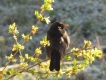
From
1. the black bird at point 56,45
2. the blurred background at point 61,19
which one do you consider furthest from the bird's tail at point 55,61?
the blurred background at point 61,19

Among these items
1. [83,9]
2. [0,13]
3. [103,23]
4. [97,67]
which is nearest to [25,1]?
[0,13]

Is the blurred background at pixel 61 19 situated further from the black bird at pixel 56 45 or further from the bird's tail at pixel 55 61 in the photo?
the bird's tail at pixel 55 61

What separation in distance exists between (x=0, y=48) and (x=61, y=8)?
7.72ft

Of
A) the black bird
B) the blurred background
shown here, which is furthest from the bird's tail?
the blurred background

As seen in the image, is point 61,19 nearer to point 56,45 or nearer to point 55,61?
point 56,45

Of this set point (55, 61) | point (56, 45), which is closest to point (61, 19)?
point (56, 45)

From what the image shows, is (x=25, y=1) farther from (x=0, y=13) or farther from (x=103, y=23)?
(x=103, y=23)

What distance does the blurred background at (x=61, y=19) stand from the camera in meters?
8.66

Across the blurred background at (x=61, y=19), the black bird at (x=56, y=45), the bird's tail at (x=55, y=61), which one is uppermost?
the blurred background at (x=61, y=19)

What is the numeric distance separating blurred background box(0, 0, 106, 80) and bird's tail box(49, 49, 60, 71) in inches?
185

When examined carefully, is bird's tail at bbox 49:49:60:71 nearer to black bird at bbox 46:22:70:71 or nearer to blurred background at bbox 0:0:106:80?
black bird at bbox 46:22:70:71

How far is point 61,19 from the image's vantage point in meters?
9.57

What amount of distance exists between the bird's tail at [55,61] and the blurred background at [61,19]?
471 centimetres

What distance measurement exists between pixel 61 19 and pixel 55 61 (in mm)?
6562
